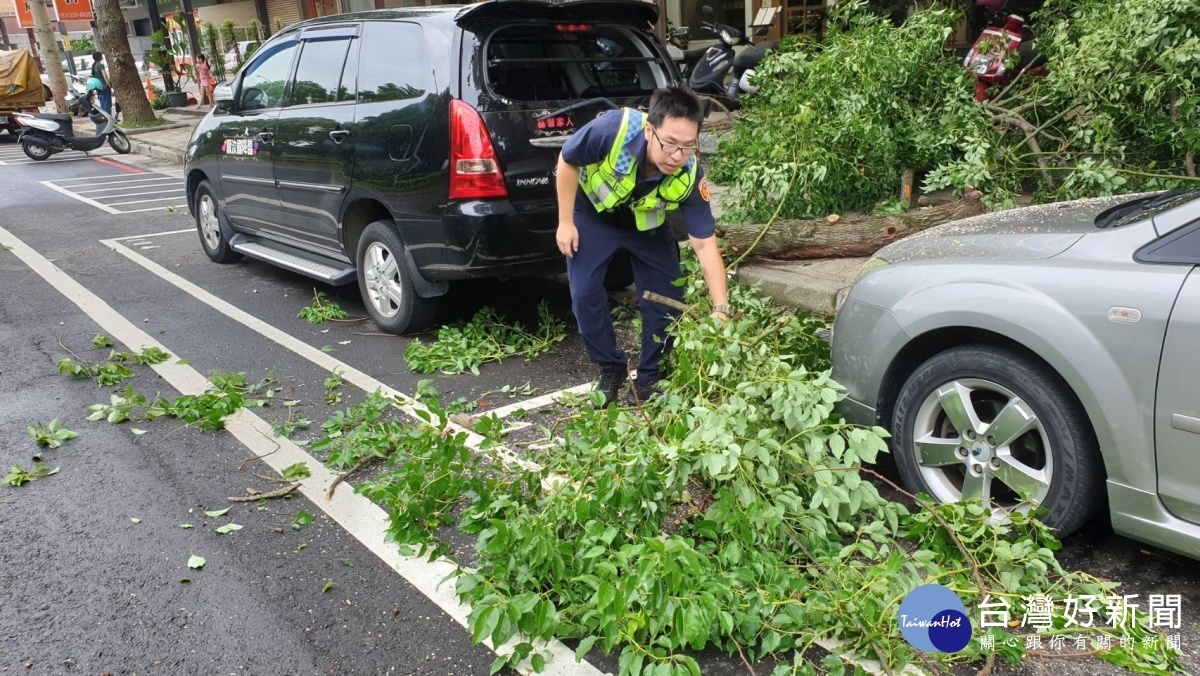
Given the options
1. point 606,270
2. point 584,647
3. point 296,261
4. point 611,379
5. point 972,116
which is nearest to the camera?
point 584,647

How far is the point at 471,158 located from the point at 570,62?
3.31 feet

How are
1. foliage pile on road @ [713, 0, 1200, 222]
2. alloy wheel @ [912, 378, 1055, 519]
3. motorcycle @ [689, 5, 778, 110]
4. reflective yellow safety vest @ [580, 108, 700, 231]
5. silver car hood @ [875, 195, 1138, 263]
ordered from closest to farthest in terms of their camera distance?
1. alloy wheel @ [912, 378, 1055, 519]
2. silver car hood @ [875, 195, 1138, 263]
3. reflective yellow safety vest @ [580, 108, 700, 231]
4. foliage pile on road @ [713, 0, 1200, 222]
5. motorcycle @ [689, 5, 778, 110]

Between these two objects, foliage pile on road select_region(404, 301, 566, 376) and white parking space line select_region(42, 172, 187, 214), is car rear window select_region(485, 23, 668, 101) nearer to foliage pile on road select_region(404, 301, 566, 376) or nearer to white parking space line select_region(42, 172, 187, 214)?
foliage pile on road select_region(404, 301, 566, 376)

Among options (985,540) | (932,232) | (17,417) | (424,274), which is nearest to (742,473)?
(985,540)

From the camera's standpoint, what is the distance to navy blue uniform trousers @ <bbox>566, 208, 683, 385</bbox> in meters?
4.05

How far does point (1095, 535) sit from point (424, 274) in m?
3.58

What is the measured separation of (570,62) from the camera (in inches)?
208

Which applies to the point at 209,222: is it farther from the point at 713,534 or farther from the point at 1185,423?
the point at 1185,423

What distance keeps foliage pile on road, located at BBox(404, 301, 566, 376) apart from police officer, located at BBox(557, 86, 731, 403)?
1.03 meters

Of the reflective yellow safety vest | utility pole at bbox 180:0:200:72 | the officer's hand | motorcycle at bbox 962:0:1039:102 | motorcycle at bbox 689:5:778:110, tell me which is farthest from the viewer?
utility pole at bbox 180:0:200:72

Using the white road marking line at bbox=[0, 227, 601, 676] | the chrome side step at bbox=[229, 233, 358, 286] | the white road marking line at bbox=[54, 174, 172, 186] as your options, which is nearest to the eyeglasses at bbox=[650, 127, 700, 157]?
the white road marking line at bbox=[0, 227, 601, 676]

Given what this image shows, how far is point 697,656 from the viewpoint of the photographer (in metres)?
2.62

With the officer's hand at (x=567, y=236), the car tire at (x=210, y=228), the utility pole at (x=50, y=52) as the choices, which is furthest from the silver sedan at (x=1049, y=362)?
the utility pole at (x=50, y=52)

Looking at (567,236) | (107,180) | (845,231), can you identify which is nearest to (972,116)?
(845,231)
